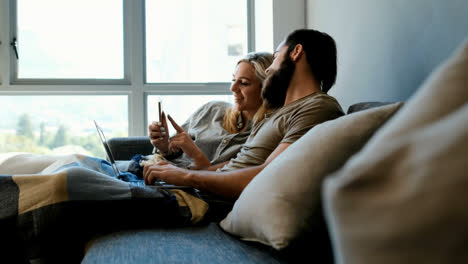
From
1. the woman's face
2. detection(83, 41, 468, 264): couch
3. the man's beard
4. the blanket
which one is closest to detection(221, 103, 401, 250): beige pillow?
detection(83, 41, 468, 264): couch

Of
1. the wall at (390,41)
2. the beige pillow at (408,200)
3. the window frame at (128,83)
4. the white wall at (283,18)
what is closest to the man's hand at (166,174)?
the wall at (390,41)

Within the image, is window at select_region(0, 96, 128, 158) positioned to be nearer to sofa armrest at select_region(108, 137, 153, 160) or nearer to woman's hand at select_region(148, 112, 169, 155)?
sofa armrest at select_region(108, 137, 153, 160)

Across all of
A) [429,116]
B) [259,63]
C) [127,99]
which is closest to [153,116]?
[127,99]

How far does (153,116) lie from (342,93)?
1.94 metres

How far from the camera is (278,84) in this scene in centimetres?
196

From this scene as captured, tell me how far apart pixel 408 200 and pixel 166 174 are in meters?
1.40

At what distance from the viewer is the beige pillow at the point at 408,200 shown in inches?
12.0

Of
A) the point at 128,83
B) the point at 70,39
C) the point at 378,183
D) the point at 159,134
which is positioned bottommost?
the point at 159,134

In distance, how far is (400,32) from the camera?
1804mm

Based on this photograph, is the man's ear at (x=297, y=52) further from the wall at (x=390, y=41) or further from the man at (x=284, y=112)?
the wall at (x=390, y=41)

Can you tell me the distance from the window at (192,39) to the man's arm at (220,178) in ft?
8.19

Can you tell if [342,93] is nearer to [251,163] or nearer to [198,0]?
[251,163]

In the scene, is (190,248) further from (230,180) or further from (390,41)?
(390,41)

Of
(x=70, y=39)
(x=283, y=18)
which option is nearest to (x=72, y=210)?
(x=283, y=18)
